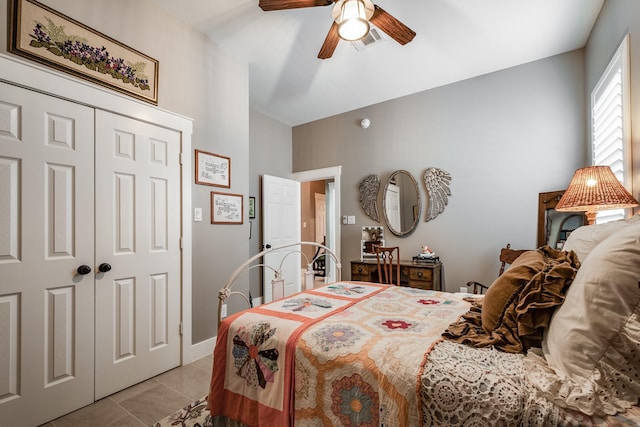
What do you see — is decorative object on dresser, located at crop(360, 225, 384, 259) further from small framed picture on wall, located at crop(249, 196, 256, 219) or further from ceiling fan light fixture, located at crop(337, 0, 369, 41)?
ceiling fan light fixture, located at crop(337, 0, 369, 41)

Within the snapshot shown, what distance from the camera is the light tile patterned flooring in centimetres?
178

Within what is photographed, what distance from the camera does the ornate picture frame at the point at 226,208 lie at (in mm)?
2809

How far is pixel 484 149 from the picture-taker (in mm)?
3422

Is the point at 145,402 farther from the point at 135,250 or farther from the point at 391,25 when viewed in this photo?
the point at 391,25

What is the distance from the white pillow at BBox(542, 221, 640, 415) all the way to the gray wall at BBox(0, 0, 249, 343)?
258cm

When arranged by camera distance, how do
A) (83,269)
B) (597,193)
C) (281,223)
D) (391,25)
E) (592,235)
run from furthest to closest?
(281,223) → (391,25) → (83,269) → (597,193) → (592,235)

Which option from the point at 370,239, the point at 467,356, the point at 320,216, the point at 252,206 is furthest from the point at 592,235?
the point at 320,216

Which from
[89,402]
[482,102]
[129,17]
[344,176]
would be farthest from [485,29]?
[89,402]

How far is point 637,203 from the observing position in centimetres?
163

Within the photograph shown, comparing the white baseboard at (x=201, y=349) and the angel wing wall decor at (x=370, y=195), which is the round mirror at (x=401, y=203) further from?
the white baseboard at (x=201, y=349)

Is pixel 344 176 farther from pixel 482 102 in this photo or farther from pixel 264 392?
pixel 264 392

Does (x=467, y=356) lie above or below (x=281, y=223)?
below

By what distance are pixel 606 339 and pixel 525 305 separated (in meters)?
0.27

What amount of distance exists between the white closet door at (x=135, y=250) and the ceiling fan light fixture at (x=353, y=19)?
5.26ft
